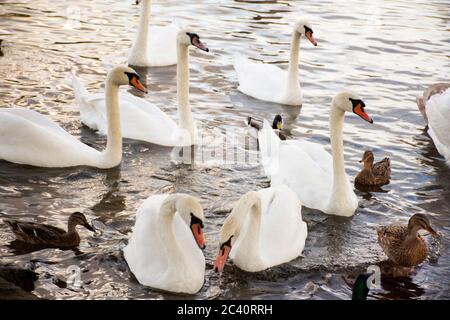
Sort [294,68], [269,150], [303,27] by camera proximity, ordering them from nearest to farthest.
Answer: [269,150] → [303,27] → [294,68]

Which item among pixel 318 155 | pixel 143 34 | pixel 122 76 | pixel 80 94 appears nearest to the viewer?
pixel 318 155

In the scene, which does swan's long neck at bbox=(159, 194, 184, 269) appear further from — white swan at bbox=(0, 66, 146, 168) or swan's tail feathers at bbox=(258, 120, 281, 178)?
white swan at bbox=(0, 66, 146, 168)

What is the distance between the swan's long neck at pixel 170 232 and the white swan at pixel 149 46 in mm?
7470

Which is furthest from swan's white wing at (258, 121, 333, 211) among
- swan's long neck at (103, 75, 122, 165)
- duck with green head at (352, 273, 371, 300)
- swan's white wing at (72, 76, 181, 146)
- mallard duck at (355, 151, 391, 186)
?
duck with green head at (352, 273, 371, 300)

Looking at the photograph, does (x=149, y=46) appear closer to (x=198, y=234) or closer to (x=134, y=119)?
(x=134, y=119)

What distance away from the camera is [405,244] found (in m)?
8.17

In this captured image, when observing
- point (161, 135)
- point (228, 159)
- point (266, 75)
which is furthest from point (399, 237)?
point (266, 75)

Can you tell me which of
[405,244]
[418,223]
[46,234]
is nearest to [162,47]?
[46,234]

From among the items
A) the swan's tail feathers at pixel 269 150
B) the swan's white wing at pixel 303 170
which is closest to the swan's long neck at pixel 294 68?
the swan's tail feathers at pixel 269 150

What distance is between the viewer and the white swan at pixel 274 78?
12984 millimetres

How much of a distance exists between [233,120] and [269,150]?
6.60 ft

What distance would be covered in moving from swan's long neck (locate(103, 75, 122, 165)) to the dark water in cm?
18
